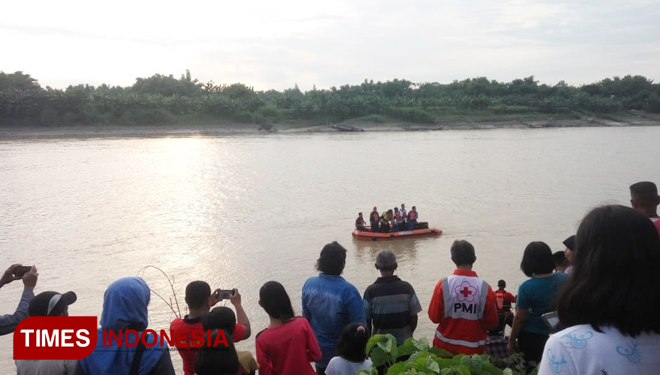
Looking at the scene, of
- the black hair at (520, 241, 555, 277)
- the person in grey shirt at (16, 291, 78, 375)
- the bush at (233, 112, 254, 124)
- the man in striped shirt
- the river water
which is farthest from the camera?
the bush at (233, 112, 254, 124)

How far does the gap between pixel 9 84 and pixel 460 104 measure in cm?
4717

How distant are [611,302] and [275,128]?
60.4m

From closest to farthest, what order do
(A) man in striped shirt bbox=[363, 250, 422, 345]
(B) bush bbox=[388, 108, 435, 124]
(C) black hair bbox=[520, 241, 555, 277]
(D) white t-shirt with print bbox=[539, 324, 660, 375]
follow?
(D) white t-shirt with print bbox=[539, 324, 660, 375] < (C) black hair bbox=[520, 241, 555, 277] < (A) man in striped shirt bbox=[363, 250, 422, 345] < (B) bush bbox=[388, 108, 435, 124]

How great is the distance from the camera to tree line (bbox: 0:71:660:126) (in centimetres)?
5391

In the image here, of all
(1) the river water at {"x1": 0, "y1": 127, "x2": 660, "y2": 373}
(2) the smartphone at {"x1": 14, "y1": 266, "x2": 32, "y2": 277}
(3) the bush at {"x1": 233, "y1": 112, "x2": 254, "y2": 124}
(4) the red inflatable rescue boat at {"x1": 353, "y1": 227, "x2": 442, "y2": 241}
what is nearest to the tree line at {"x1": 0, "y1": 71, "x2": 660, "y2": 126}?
(3) the bush at {"x1": 233, "y1": 112, "x2": 254, "y2": 124}

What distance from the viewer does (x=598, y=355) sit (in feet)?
5.72

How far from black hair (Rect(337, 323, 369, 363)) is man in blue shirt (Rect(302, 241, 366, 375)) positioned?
602 mm

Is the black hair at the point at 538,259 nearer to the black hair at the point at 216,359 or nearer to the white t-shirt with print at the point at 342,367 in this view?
the white t-shirt with print at the point at 342,367

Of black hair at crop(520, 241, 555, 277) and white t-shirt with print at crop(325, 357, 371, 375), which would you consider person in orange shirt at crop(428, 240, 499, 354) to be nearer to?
black hair at crop(520, 241, 555, 277)

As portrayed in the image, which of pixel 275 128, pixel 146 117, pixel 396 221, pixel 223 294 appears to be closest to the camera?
pixel 223 294

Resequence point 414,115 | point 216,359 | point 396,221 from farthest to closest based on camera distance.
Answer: point 414,115 < point 396,221 < point 216,359

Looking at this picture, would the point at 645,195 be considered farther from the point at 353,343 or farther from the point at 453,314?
the point at 353,343

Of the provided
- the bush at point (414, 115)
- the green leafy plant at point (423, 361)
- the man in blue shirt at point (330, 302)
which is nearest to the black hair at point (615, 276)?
the green leafy plant at point (423, 361)

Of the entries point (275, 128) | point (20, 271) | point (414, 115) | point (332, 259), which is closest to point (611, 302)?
point (332, 259)
